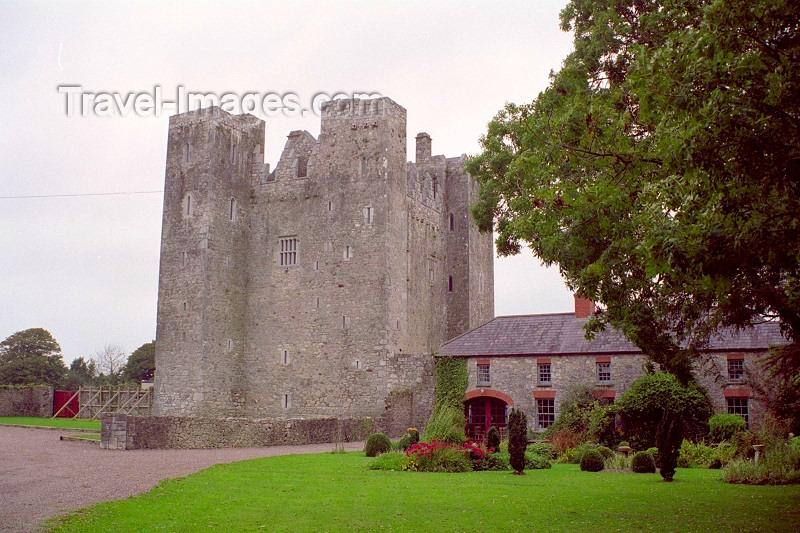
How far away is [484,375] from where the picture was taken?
106 feet

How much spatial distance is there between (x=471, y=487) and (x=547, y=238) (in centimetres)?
570

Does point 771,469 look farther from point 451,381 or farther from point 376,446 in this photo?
point 451,381

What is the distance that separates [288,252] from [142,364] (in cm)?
3236

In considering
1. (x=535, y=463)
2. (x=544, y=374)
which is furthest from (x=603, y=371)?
(x=535, y=463)

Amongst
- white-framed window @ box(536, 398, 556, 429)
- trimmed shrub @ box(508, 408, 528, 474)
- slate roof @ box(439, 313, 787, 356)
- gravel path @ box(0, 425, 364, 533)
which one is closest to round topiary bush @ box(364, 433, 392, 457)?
gravel path @ box(0, 425, 364, 533)

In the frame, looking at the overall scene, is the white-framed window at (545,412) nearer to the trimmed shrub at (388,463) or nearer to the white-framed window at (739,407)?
the white-framed window at (739,407)

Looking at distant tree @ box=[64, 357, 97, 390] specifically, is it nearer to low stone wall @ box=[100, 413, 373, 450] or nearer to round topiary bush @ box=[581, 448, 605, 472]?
low stone wall @ box=[100, 413, 373, 450]

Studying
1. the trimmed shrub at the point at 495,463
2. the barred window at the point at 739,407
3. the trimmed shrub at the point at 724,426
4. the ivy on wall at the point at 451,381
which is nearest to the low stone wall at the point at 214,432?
the ivy on wall at the point at 451,381

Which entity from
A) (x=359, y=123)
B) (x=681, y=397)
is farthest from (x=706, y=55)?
(x=359, y=123)

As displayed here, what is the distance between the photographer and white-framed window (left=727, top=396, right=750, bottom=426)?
89.6 feet

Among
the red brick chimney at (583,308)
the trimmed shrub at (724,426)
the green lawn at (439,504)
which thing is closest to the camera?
the green lawn at (439,504)

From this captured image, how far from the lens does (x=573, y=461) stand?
23.2 meters

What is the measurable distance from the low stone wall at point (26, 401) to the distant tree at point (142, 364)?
1915cm

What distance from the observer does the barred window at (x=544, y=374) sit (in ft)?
101
